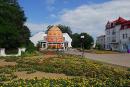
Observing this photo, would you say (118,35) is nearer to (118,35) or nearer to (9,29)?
(118,35)

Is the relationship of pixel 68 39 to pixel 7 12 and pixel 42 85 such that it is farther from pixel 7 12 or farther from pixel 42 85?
pixel 42 85

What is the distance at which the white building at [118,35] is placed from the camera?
323 feet

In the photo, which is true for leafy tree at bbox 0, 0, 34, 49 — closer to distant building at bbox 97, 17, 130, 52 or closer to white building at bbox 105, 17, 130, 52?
distant building at bbox 97, 17, 130, 52

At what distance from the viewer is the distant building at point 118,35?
98.5 m

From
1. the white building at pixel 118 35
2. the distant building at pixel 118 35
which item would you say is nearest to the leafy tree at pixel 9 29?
the distant building at pixel 118 35

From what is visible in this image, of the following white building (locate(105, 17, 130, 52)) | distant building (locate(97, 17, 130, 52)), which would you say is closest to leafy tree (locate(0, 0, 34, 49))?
distant building (locate(97, 17, 130, 52))

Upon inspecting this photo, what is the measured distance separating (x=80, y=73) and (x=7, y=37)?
1070 inches

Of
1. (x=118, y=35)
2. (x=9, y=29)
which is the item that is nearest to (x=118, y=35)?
(x=118, y=35)

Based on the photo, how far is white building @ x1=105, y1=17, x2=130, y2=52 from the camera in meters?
98.5

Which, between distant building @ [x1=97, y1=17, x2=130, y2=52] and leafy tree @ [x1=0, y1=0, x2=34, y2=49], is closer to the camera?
leafy tree @ [x1=0, y1=0, x2=34, y2=49]

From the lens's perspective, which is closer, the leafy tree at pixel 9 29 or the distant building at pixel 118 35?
the leafy tree at pixel 9 29

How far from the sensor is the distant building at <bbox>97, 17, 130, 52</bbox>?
9850cm

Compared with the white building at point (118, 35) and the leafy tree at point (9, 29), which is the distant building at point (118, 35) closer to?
the white building at point (118, 35)

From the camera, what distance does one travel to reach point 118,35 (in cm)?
10775
